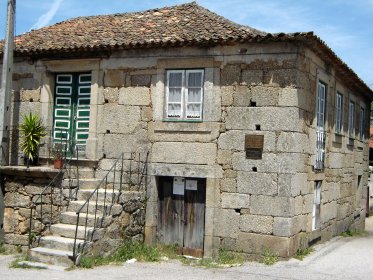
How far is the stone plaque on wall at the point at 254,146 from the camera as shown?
10.1 metres

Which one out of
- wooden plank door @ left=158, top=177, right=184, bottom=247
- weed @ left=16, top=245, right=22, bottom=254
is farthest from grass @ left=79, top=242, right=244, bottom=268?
weed @ left=16, top=245, right=22, bottom=254

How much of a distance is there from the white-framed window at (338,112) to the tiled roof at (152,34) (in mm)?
587

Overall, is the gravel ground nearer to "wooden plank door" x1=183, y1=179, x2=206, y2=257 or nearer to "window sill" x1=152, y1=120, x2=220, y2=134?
"wooden plank door" x1=183, y1=179, x2=206, y2=257

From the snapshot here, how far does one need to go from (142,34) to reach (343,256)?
6525 mm

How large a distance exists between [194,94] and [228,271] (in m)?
3.77

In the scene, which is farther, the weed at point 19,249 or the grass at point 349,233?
the grass at point 349,233

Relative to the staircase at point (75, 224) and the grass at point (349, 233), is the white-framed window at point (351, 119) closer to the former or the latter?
the grass at point (349, 233)

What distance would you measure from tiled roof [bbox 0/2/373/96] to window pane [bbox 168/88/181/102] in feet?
3.21

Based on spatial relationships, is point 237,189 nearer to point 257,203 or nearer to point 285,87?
point 257,203

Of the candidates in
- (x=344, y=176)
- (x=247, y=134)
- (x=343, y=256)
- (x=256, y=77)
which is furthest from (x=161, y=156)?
(x=344, y=176)

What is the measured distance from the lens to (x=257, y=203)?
396 inches

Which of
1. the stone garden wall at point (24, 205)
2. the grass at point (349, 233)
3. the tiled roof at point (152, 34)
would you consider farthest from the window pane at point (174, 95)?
the grass at point (349, 233)

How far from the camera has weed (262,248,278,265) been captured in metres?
9.72

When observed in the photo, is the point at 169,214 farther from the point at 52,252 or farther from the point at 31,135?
the point at 31,135
